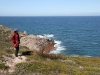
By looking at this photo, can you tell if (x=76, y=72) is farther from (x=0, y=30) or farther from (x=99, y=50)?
(x=0, y=30)

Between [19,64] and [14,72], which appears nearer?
[14,72]

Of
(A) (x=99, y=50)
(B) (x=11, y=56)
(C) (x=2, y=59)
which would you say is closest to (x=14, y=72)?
(C) (x=2, y=59)

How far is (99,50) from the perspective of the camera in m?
75.9

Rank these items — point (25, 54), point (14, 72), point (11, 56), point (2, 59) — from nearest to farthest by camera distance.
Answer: point (14, 72) < point (2, 59) < point (11, 56) < point (25, 54)

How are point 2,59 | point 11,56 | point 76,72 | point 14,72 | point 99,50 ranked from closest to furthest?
point 14,72 → point 76,72 → point 2,59 → point 11,56 → point 99,50

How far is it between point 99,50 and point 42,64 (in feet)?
190

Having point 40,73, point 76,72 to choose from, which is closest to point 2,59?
point 40,73

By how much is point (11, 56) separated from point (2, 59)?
2.15 metres

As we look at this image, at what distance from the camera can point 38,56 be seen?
25281 millimetres

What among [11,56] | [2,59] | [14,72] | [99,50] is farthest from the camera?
[99,50]

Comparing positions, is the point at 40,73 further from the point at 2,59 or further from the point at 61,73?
the point at 2,59

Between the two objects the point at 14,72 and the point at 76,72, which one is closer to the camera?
the point at 14,72

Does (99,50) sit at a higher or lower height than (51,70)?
lower

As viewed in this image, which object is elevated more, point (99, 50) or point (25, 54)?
point (25, 54)
